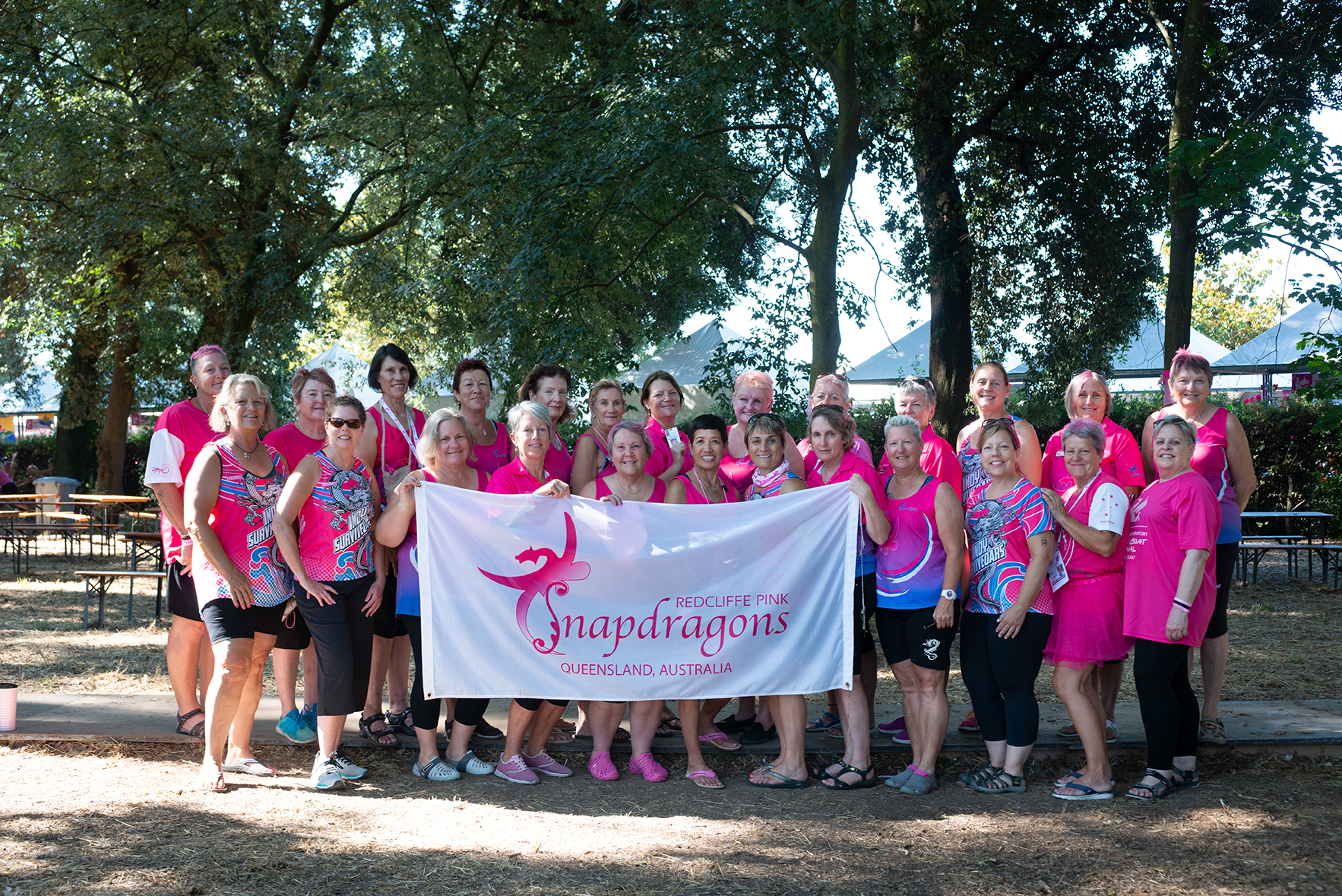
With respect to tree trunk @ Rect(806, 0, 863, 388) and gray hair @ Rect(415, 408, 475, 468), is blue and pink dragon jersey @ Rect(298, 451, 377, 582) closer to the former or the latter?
gray hair @ Rect(415, 408, 475, 468)

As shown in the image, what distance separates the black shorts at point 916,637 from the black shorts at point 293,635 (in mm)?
2769

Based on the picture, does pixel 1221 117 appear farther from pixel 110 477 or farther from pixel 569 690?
pixel 110 477

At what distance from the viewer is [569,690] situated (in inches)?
187

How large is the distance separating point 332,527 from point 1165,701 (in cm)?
389

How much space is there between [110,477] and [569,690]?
17404 mm

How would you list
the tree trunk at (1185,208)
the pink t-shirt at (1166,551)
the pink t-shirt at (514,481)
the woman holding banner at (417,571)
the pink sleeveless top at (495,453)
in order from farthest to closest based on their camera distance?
the tree trunk at (1185,208) → the pink sleeveless top at (495,453) → the pink t-shirt at (514,481) → the woman holding banner at (417,571) → the pink t-shirt at (1166,551)

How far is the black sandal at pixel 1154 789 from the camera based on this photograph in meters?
4.51

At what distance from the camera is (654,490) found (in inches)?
A: 195

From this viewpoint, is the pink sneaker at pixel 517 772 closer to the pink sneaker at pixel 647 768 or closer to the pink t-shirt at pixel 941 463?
the pink sneaker at pixel 647 768

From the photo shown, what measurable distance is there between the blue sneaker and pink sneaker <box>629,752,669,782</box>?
1706 millimetres

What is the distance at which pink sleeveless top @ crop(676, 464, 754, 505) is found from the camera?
5.02 m

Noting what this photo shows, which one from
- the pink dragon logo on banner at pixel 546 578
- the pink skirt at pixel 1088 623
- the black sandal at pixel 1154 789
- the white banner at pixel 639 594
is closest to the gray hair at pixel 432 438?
the white banner at pixel 639 594

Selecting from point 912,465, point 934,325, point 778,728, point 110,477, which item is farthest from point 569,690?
point 110,477

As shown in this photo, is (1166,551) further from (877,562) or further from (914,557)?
(877,562)
